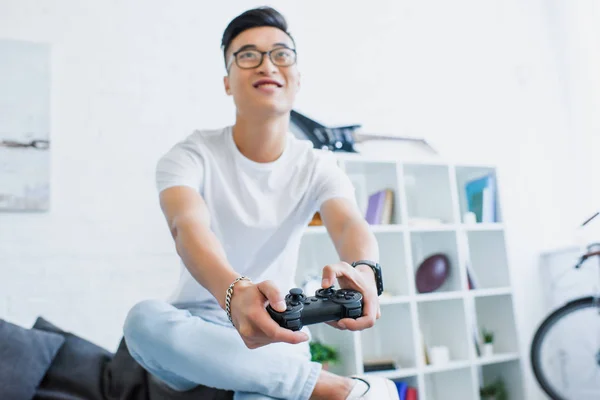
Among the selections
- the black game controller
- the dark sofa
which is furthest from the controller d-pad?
the dark sofa

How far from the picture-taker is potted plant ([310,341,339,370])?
2.34 meters

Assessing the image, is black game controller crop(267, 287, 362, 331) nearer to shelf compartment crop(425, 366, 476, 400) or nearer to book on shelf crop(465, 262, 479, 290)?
shelf compartment crop(425, 366, 476, 400)

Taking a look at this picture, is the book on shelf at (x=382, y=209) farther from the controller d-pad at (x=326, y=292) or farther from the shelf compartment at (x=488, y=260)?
the controller d-pad at (x=326, y=292)

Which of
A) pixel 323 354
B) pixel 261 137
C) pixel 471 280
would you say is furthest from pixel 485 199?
pixel 261 137

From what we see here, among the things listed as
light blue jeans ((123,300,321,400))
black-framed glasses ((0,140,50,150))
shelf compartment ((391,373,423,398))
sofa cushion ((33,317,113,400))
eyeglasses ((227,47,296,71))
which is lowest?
shelf compartment ((391,373,423,398))

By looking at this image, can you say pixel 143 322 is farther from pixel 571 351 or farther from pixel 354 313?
pixel 571 351

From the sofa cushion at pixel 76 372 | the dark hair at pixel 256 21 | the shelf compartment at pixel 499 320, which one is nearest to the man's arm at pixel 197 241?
the dark hair at pixel 256 21

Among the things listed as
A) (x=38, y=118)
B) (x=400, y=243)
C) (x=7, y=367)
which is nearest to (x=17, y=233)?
(x=38, y=118)

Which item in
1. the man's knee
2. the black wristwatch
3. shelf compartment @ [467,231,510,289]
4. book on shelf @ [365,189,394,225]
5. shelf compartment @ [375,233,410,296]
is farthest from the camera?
shelf compartment @ [467,231,510,289]

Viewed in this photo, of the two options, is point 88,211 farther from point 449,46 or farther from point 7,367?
point 449,46

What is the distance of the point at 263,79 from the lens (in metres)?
1.38

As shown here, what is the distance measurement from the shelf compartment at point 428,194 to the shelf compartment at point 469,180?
16 centimetres

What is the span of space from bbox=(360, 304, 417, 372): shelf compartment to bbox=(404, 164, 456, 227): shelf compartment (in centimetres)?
46

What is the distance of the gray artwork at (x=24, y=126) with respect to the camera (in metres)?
2.30
